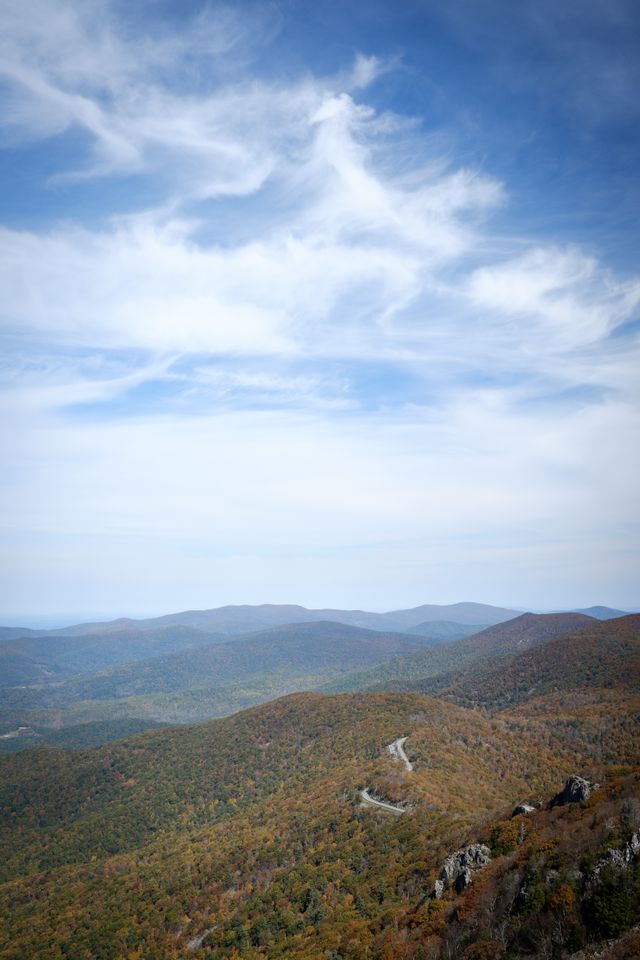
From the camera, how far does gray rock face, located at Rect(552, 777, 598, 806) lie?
39156 millimetres

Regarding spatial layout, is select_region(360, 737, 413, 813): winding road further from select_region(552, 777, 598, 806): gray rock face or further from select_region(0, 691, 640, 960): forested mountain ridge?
select_region(552, 777, 598, 806): gray rock face

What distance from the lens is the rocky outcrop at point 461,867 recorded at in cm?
3616

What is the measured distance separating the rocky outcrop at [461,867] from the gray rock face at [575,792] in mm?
7266

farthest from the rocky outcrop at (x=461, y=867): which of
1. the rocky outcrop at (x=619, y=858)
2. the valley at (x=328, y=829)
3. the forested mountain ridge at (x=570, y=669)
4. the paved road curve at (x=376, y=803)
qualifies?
the forested mountain ridge at (x=570, y=669)

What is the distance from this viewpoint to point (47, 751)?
159000 millimetres

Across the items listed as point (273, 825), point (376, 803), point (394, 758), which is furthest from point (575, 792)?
point (273, 825)

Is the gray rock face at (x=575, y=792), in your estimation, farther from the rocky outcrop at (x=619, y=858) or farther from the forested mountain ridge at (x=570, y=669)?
the forested mountain ridge at (x=570, y=669)

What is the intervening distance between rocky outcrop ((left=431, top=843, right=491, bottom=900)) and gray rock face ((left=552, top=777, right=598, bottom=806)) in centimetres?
727

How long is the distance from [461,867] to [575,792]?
1039 centimetres

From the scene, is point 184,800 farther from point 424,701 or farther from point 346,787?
point 424,701

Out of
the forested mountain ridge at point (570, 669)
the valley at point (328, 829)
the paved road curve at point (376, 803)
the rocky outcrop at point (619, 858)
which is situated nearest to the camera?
the rocky outcrop at point (619, 858)

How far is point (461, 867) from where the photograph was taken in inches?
1501

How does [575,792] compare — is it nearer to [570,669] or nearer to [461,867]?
[461,867]

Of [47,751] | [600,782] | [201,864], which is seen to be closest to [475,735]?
[201,864]
